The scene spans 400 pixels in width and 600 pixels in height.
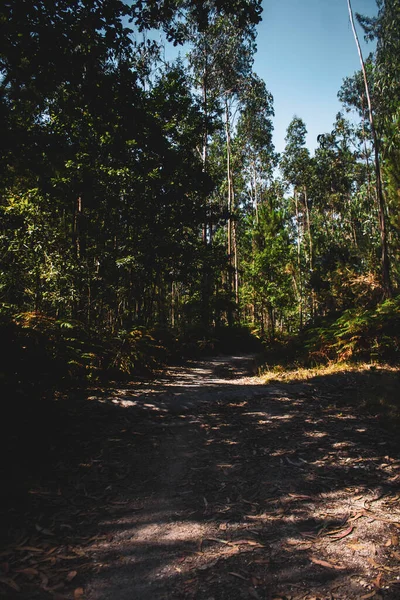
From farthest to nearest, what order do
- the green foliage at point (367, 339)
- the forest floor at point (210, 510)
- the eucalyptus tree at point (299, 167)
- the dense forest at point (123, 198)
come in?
1. the eucalyptus tree at point (299, 167)
2. the green foliage at point (367, 339)
3. the dense forest at point (123, 198)
4. the forest floor at point (210, 510)

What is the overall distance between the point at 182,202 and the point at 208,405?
7.32 meters

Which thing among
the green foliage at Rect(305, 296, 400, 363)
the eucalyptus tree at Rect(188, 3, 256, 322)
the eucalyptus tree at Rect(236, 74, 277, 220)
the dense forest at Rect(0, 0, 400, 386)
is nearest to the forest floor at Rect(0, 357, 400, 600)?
the dense forest at Rect(0, 0, 400, 386)

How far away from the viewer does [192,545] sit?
2490 mm

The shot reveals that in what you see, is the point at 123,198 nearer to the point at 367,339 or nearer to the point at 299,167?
the point at 367,339

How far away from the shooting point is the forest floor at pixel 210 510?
2135mm

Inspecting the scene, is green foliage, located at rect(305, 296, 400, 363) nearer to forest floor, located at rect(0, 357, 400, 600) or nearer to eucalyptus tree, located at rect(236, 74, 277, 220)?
forest floor, located at rect(0, 357, 400, 600)

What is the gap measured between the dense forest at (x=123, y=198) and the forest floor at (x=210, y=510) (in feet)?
5.66

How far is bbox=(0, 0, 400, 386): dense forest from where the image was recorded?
4551 mm

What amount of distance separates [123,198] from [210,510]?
877cm

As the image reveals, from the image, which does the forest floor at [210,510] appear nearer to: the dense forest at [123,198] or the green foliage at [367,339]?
the dense forest at [123,198]

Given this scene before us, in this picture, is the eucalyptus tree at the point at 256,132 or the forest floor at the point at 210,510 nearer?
the forest floor at the point at 210,510

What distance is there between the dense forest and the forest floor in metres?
1.73

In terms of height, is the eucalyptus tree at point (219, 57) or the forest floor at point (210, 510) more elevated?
the eucalyptus tree at point (219, 57)

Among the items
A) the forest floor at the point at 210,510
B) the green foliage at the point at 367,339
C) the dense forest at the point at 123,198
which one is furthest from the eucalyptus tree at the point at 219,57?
the forest floor at the point at 210,510
